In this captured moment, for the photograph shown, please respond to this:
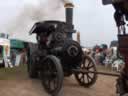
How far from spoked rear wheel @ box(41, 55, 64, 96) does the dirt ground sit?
10.2 inches

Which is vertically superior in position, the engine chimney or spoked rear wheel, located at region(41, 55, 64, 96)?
the engine chimney

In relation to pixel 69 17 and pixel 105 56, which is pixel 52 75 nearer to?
pixel 69 17

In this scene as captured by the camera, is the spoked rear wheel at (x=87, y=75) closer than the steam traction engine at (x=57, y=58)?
No

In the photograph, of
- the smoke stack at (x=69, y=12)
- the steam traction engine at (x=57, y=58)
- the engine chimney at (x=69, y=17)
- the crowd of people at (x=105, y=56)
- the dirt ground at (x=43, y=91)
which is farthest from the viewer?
the crowd of people at (x=105, y=56)

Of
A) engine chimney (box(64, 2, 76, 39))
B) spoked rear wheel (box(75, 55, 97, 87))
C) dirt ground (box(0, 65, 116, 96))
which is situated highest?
engine chimney (box(64, 2, 76, 39))

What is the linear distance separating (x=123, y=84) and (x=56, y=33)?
4.68 meters

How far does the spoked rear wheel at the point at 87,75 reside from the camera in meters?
9.74

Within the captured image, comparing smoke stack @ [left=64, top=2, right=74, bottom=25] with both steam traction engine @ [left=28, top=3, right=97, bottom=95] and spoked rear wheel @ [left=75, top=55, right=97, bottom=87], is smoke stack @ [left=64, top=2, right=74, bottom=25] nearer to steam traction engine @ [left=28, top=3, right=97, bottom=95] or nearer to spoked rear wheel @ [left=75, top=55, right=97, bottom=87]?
steam traction engine @ [left=28, top=3, right=97, bottom=95]

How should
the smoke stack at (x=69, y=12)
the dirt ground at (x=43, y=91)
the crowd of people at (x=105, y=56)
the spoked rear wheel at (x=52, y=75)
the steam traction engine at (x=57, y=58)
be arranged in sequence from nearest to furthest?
the spoked rear wheel at (x=52, y=75) < the steam traction engine at (x=57, y=58) < the dirt ground at (x=43, y=91) < the smoke stack at (x=69, y=12) < the crowd of people at (x=105, y=56)

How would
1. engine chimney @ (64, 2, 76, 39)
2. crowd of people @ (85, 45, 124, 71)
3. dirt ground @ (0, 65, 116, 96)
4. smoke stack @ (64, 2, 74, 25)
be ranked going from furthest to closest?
crowd of people @ (85, 45, 124, 71)
smoke stack @ (64, 2, 74, 25)
engine chimney @ (64, 2, 76, 39)
dirt ground @ (0, 65, 116, 96)

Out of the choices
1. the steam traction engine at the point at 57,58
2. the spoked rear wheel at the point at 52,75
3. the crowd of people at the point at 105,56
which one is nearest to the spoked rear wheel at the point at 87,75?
the steam traction engine at the point at 57,58

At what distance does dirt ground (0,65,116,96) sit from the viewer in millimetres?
8992

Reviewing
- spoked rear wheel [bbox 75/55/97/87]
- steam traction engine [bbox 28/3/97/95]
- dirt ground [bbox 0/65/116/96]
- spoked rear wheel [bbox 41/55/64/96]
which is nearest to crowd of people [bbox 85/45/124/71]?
dirt ground [bbox 0/65/116/96]

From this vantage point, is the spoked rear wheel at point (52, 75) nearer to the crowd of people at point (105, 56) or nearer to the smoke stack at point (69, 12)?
the smoke stack at point (69, 12)
